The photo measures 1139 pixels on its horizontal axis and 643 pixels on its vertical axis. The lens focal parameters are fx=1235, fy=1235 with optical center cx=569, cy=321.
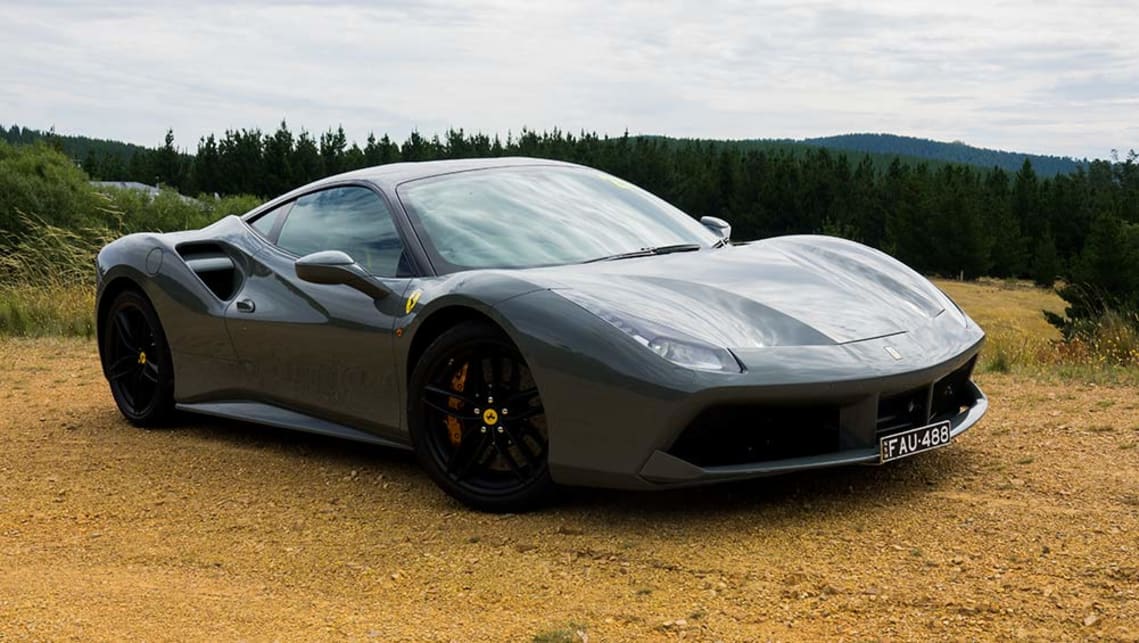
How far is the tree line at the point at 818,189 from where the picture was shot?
9619 centimetres

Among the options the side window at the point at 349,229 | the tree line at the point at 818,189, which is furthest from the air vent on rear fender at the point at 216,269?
the tree line at the point at 818,189

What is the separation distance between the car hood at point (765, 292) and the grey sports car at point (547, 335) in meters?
0.01

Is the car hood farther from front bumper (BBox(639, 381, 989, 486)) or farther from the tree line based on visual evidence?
the tree line

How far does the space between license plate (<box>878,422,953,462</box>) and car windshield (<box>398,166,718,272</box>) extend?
1.49 m

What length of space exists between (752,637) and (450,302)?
6.60 feet

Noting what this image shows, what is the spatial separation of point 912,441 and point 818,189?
376ft

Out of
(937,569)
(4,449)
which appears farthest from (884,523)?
(4,449)

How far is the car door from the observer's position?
5.28m

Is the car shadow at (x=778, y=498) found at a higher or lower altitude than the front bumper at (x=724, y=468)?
lower

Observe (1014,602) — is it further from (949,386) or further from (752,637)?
(949,386)

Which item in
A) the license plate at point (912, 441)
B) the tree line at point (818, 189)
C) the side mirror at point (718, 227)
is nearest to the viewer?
the license plate at point (912, 441)

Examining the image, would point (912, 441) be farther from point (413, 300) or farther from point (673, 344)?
point (413, 300)

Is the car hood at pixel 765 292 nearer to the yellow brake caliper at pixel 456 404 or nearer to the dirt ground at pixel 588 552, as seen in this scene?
the yellow brake caliper at pixel 456 404

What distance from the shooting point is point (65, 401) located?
319 inches
